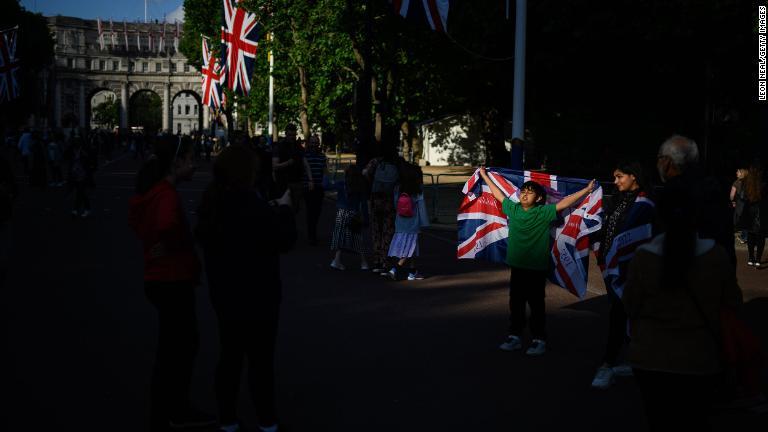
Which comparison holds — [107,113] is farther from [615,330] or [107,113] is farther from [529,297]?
[615,330]

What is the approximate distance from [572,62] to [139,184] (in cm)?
2723

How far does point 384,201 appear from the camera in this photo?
1348cm

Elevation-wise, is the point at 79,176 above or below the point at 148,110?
below

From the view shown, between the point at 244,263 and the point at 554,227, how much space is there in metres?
4.03

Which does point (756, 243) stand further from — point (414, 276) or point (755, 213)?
point (414, 276)

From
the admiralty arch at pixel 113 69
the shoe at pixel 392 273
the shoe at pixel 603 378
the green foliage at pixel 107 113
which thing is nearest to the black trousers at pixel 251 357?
the shoe at pixel 603 378

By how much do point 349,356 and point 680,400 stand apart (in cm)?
399

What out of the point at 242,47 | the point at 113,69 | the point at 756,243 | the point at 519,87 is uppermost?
the point at 113,69

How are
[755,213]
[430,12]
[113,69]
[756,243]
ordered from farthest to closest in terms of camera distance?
[113,69] < [430,12] < [756,243] < [755,213]

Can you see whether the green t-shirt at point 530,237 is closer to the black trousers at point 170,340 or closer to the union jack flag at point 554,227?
the union jack flag at point 554,227

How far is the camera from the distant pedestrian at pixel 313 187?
56.2 ft

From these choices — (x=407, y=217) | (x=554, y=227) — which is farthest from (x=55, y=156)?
(x=554, y=227)

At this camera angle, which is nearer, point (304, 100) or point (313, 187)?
point (313, 187)

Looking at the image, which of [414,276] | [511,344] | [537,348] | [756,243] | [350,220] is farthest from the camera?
[756,243]
